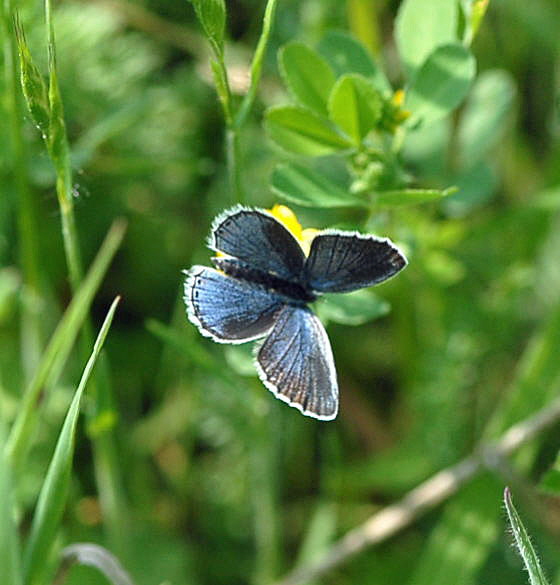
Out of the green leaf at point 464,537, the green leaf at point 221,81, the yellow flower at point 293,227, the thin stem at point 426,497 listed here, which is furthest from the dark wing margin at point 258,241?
the green leaf at point 464,537

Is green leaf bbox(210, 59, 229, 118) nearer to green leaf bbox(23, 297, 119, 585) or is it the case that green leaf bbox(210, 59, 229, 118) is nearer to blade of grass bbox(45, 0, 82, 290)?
blade of grass bbox(45, 0, 82, 290)

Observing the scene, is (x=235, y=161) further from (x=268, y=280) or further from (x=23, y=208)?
(x=23, y=208)

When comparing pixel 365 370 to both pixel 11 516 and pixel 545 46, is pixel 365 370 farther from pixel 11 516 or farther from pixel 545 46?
pixel 11 516

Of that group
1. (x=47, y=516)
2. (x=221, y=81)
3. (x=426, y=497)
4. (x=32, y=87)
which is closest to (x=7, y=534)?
(x=47, y=516)

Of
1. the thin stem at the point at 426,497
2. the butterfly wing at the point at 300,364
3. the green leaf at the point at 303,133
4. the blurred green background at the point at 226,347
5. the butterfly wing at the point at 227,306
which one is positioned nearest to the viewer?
the butterfly wing at the point at 300,364

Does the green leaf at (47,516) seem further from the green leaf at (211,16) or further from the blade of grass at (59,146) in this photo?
the green leaf at (211,16)

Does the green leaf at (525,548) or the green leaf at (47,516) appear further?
the green leaf at (47,516)

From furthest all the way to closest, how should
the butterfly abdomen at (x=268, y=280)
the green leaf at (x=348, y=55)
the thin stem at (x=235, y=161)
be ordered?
1. the green leaf at (x=348, y=55)
2. the thin stem at (x=235, y=161)
3. the butterfly abdomen at (x=268, y=280)
